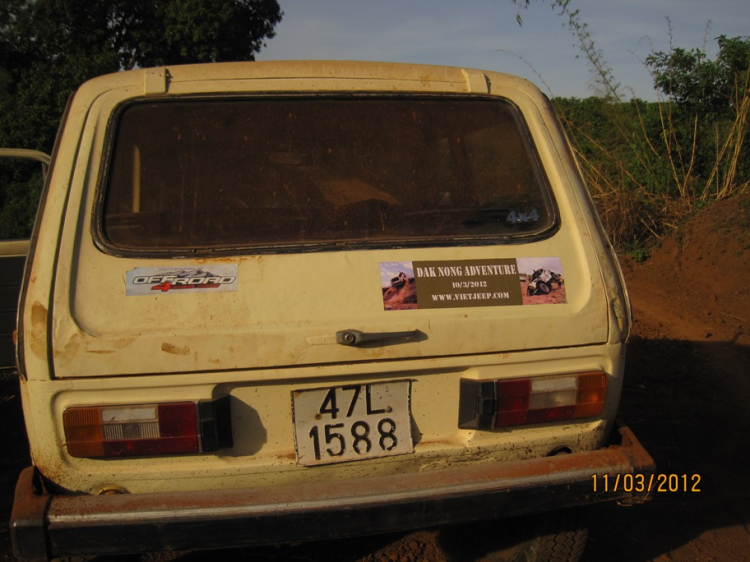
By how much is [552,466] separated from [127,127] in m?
1.79

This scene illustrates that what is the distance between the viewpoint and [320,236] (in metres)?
2.30

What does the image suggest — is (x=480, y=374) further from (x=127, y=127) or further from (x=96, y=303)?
(x=127, y=127)

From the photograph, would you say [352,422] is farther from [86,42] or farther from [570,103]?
[570,103]

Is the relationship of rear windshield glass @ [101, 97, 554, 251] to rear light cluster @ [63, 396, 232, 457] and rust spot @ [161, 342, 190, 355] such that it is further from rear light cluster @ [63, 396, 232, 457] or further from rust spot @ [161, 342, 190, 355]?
rear light cluster @ [63, 396, 232, 457]

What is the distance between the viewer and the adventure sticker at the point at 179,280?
2.12 metres

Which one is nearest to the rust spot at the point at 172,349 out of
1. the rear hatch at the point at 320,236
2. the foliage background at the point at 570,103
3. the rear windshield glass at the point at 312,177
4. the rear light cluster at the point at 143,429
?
the rear hatch at the point at 320,236

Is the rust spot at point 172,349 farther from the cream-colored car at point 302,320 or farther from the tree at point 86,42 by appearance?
the tree at point 86,42

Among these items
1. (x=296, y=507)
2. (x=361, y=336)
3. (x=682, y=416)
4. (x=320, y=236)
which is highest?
(x=320, y=236)

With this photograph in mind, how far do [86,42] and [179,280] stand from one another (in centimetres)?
1719

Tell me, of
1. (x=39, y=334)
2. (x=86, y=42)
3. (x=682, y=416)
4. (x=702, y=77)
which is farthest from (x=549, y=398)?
(x=86, y=42)

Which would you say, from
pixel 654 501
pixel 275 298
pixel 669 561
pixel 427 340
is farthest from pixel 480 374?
pixel 654 501

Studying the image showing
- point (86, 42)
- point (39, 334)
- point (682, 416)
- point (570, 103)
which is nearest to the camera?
point (39, 334)

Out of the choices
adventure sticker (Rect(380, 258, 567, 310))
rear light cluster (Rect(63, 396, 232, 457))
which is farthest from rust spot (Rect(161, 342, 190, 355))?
adventure sticker (Rect(380, 258, 567, 310))

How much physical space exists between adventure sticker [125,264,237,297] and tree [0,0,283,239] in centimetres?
1276
